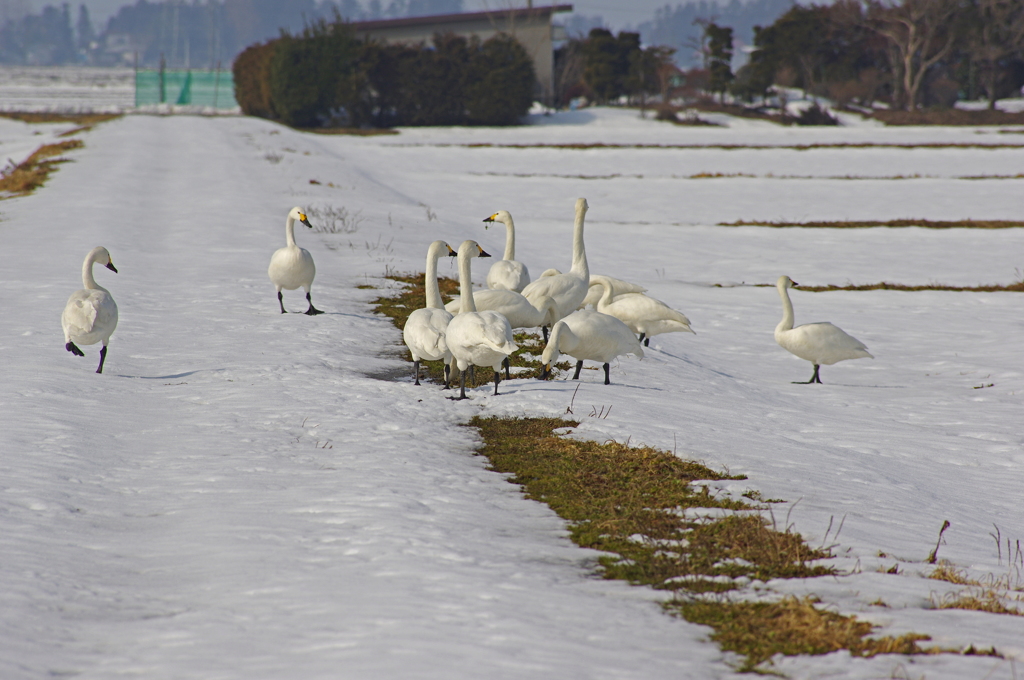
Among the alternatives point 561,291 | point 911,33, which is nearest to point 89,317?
point 561,291

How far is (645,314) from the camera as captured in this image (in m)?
11.5

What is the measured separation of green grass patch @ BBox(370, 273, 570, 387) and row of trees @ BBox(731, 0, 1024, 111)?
210ft

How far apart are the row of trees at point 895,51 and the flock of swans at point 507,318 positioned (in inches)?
2584

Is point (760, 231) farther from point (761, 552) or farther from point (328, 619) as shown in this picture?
point (328, 619)

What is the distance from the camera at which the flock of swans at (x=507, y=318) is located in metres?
8.78

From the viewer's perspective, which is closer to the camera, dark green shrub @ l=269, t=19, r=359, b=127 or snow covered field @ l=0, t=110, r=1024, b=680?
snow covered field @ l=0, t=110, r=1024, b=680

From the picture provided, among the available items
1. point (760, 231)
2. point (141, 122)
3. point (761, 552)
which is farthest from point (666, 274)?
point (141, 122)

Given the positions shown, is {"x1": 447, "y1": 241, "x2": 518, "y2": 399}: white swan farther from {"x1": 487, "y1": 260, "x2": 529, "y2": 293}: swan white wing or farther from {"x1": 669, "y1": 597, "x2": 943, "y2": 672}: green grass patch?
{"x1": 669, "y1": 597, "x2": 943, "y2": 672}: green grass patch

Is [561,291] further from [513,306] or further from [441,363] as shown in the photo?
[441,363]

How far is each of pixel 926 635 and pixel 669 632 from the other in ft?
4.05

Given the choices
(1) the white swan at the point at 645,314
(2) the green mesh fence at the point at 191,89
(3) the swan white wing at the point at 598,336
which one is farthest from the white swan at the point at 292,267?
(2) the green mesh fence at the point at 191,89

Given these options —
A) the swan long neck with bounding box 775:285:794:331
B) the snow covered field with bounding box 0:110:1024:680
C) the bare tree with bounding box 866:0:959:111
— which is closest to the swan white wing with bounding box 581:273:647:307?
the snow covered field with bounding box 0:110:1024:680

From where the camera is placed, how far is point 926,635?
4.35 meters

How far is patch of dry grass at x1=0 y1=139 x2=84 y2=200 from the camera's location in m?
26.9
